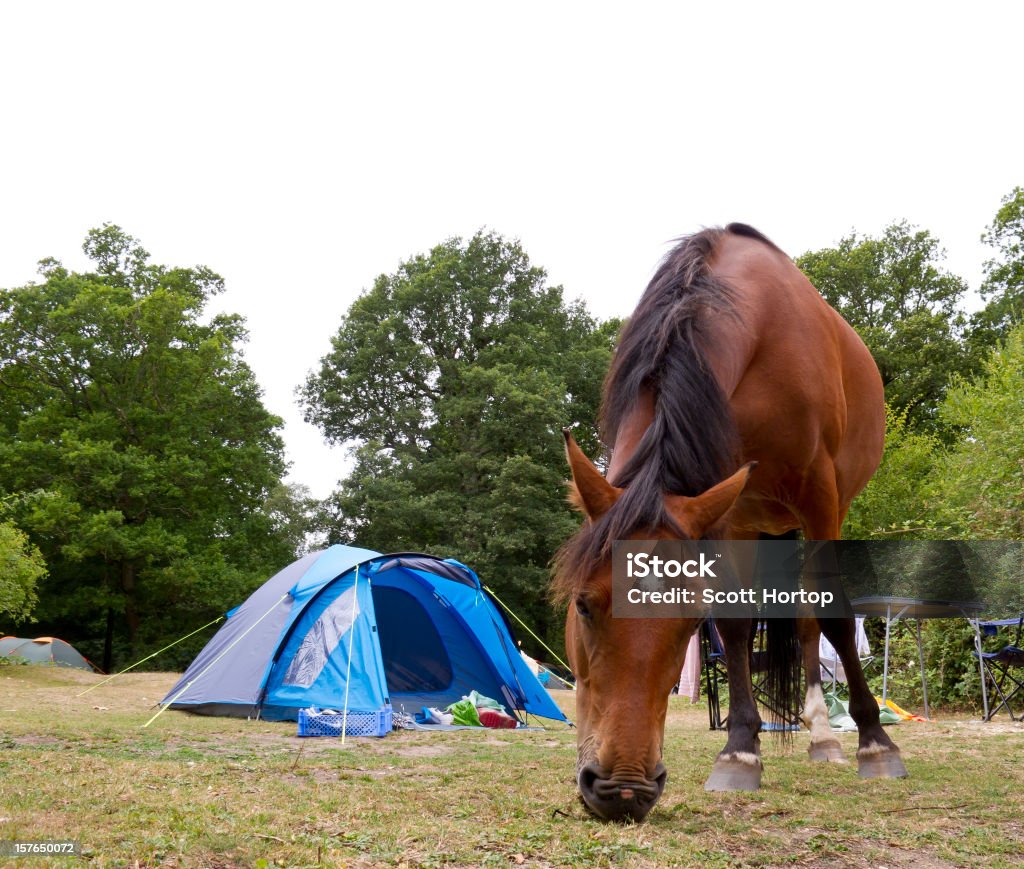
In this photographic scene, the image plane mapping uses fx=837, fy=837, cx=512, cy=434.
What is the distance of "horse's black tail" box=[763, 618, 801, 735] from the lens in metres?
4.34

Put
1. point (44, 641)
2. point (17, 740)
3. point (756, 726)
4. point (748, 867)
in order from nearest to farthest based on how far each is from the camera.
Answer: point (748, 867)
point (756, 726)
point (17, 740)
point (44, 641)

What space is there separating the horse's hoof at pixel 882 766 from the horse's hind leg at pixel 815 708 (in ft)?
2.06

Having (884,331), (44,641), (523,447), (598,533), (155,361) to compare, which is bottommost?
(44,641)

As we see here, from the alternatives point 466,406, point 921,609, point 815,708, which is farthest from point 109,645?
point 815,708

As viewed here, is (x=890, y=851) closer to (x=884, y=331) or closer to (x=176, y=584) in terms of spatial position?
(x=176, y=584)

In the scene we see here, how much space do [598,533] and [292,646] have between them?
5.69m

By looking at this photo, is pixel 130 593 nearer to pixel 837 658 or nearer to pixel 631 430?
pixel 837 658

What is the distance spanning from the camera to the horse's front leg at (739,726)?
3.29 meters

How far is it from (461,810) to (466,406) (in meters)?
20.2

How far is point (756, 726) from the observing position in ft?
11.4

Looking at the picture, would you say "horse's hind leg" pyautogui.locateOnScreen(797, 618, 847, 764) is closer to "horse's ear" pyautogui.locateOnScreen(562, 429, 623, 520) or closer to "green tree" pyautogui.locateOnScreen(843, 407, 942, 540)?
"horse's ear" pyautogui.locateOnScreen(562, 429, 623, 520)

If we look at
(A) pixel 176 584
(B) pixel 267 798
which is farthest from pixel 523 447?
(B) pixel 267 798

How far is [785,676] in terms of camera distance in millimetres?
4363

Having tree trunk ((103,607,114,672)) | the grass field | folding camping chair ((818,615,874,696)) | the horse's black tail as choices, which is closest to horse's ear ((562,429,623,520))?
the grass field
